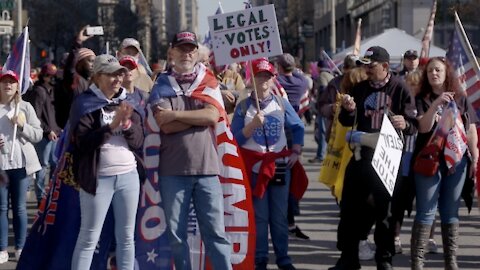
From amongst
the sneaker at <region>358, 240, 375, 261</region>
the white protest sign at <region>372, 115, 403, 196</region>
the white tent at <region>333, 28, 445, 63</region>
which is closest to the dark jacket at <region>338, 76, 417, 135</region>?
the white protest sign at <region>372, 115, 403, 196</region>

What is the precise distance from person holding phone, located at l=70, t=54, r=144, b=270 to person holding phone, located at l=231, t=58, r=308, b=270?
1571 mm

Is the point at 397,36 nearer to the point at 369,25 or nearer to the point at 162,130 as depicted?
the point at 162,130

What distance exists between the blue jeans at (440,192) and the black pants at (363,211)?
0.27 metres

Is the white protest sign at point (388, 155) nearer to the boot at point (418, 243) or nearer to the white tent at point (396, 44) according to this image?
the boot at point (418, 243)

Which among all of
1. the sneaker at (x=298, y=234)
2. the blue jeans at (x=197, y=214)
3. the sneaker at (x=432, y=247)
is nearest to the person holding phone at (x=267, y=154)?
the blue jeans at (x=197, y=214)

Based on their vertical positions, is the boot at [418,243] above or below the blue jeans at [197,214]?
below

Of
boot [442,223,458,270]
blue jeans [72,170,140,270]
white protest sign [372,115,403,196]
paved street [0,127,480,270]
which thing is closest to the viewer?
blue jeans [72,170,140,270]

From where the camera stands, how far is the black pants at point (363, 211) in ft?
29.7

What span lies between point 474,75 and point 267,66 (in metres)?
1.83

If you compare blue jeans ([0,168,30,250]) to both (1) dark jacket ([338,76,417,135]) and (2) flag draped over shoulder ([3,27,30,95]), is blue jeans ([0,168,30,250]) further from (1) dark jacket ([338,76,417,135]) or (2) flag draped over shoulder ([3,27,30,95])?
(1) dark jacket ([338,76,417,135])

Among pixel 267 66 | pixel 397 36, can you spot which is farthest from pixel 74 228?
pixel 397 36

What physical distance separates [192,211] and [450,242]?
2058mm

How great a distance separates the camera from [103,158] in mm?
7879

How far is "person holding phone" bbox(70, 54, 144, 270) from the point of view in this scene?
307 inches
